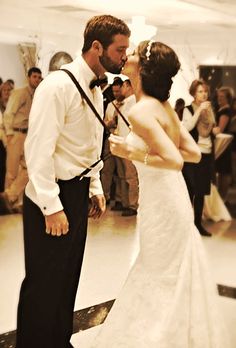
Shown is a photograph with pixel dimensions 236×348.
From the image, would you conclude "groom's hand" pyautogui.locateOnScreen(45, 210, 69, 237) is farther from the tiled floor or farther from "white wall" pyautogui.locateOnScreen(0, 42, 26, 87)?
"white wall" pyautogui.locateOnScreen(0, 42, 26, 87)

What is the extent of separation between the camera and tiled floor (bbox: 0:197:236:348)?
3.80 metres

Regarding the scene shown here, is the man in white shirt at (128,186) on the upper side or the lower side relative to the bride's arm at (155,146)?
lower

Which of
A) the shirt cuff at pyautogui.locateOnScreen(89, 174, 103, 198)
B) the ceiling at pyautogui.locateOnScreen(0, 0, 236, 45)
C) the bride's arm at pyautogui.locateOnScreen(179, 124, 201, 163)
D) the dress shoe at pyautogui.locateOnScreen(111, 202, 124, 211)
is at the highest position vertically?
the ceiling at pyautogui.locateOnScreen(0, 0, 236, 45)

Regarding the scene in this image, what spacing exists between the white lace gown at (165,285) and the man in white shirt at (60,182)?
269mm

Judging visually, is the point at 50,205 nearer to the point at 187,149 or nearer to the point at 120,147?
the point at 120,147

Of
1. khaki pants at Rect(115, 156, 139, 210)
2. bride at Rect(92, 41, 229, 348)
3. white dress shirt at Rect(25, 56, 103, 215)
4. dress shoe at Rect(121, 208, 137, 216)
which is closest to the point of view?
white dress shirt at Rect(25, 56, 103, 215)

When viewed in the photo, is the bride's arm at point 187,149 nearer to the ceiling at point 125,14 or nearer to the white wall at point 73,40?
the ceiling at point 125,14

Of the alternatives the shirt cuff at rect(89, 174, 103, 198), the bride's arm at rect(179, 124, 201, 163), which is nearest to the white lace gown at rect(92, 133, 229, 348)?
the bride's arm at rect(179, 124, 201, 163)

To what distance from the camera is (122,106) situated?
669 cm

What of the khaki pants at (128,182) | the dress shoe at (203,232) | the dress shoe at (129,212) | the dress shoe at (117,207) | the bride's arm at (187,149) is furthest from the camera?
the dress shoe at (117,207)

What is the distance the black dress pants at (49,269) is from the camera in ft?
8.80

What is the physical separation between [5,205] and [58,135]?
4706 mm

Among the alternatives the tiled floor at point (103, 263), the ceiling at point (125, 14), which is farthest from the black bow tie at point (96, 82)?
the ceiling at point (125, 14)

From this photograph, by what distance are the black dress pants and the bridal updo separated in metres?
0.52
